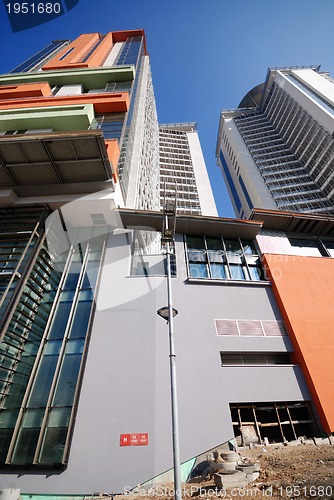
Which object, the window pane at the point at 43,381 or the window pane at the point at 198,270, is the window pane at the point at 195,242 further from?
the window pane at the point at 43,381

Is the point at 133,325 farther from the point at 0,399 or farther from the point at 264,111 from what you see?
the point at 264,111

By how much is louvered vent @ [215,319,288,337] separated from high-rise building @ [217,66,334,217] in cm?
4720

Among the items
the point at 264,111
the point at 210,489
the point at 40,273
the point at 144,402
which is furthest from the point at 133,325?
the point at 264,111

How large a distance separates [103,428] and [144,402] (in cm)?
190

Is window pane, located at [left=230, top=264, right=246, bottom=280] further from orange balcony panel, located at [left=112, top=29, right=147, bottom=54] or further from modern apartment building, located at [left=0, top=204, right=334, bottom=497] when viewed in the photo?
orange balcony panel, located at [left=112, top=29, right=147, bottom=54]

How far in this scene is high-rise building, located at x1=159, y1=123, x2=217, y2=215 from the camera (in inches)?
2119

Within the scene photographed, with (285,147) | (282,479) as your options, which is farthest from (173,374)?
(285,147)

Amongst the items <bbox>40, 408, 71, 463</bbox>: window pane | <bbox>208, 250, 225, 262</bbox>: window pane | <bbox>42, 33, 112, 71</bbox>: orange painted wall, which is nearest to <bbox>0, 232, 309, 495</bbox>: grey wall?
<bbox>40, 408, 71, 463</bbox>: window pane

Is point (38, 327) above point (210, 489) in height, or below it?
above

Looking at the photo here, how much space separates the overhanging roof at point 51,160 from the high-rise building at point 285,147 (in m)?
49.8

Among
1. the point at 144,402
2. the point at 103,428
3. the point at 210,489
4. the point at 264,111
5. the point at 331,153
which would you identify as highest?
the point at 264,111

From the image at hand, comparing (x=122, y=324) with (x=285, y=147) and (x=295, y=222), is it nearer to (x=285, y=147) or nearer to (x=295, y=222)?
(x=295, y=222)

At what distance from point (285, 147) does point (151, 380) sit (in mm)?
81361

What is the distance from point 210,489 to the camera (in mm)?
7430
